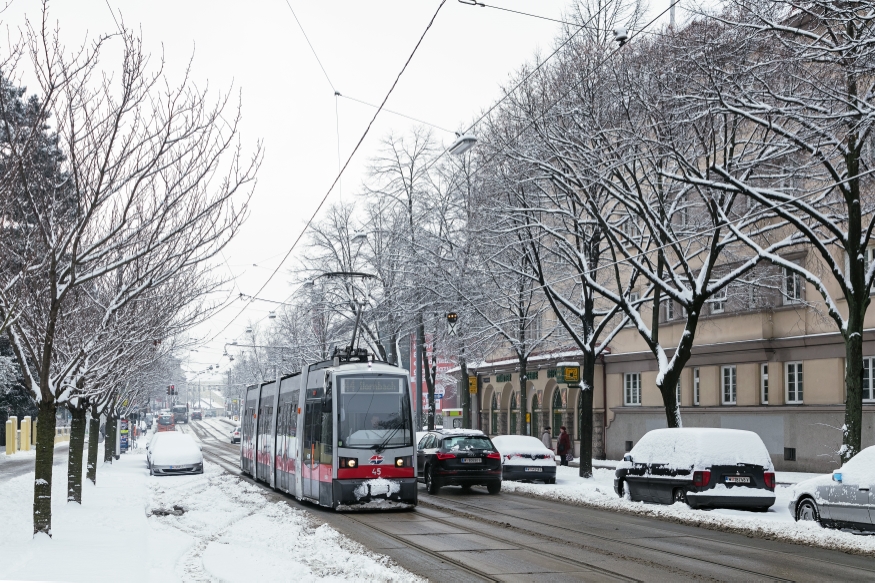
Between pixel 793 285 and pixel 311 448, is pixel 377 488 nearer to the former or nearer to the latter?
pixel 311 448

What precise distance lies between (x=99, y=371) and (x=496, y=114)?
46.7ft

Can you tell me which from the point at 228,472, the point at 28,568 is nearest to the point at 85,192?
the point at 28,568

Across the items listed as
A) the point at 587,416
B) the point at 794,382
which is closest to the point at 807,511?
the point at 587,416

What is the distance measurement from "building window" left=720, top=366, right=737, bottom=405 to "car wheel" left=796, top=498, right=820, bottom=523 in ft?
64.1

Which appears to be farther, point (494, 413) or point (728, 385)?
point (494, 413)

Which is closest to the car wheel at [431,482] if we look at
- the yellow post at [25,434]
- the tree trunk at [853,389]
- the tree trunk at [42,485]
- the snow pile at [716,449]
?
the snow pile at [716,449]

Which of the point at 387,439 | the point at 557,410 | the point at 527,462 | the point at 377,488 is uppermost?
the point at 387,439

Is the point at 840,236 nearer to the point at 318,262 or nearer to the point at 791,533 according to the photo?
the point at 791,533

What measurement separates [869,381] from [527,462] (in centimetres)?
1034

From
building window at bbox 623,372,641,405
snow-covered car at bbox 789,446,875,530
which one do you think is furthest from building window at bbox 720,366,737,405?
snow-covered car at bbox 789,446,875,530

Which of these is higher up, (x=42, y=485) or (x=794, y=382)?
(x=794, y=382)

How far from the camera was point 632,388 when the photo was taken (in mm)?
42844

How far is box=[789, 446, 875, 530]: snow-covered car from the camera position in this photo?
15000 mm

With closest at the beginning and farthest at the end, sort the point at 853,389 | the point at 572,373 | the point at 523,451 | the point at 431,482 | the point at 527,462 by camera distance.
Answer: the point at 853,389, the point at 431,482, the point at 527,462, the point at 523,451, the point at 572,373
